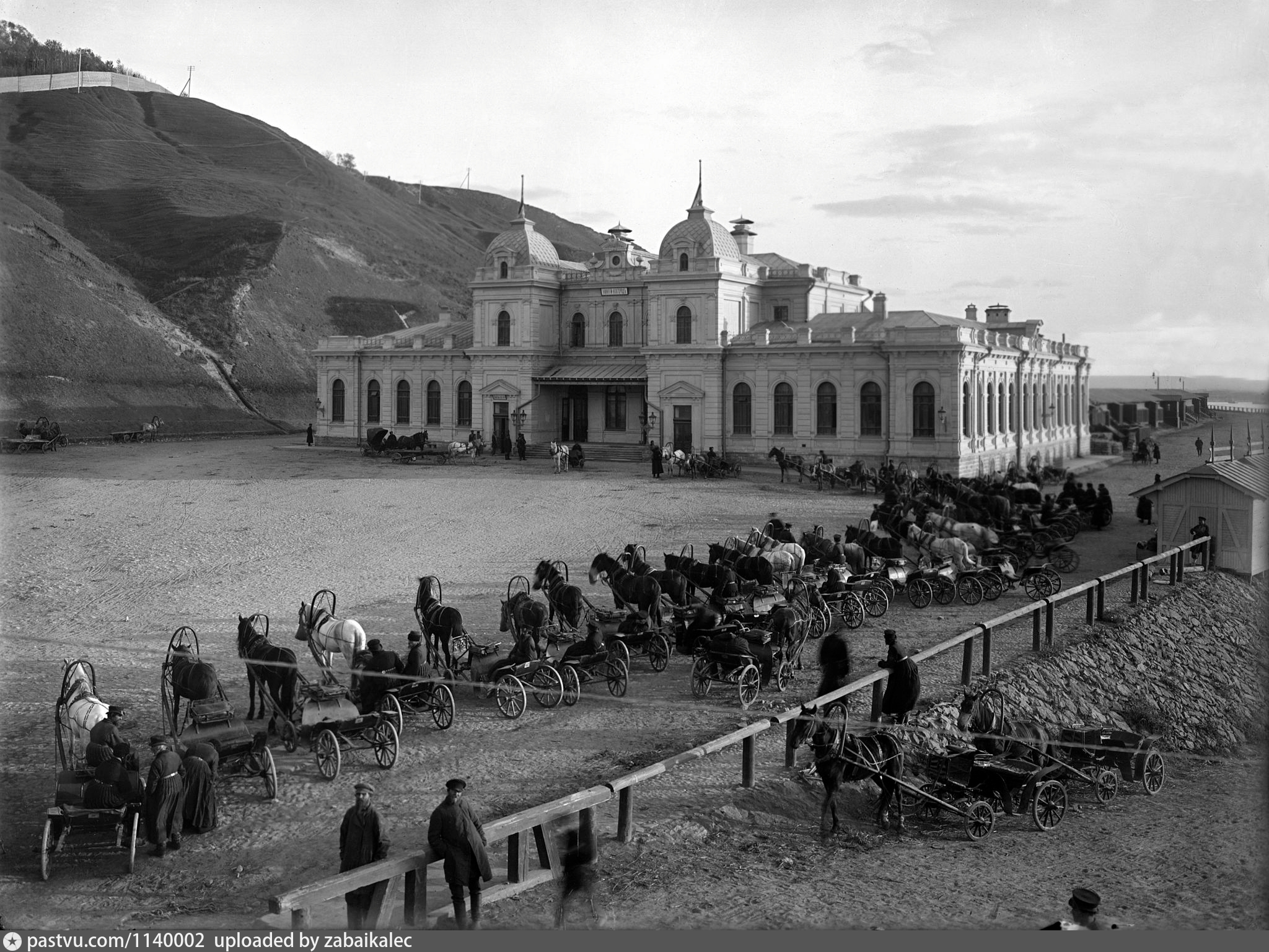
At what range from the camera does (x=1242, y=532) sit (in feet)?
77.2

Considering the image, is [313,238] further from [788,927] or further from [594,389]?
[788,927]

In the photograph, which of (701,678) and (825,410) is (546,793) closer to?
(701,678)

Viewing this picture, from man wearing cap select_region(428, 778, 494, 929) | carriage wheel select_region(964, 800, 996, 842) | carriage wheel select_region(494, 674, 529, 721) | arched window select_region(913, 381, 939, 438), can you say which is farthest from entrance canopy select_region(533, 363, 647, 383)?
man wearing cap select_region(428, 778, 494, 929)

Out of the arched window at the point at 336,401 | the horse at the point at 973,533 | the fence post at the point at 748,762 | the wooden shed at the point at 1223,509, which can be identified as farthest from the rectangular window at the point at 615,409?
the fence post at the point at 748,762

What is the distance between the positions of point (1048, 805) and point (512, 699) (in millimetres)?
5992

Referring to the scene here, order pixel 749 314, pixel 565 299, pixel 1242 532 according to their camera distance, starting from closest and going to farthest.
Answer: pixel 1242 532 → pixel 749 314 → pixel 565 299

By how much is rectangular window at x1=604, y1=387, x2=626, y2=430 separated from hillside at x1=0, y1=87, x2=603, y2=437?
88.8 ft

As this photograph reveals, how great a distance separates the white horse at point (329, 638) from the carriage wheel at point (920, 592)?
9919mm

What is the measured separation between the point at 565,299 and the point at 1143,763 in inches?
1509

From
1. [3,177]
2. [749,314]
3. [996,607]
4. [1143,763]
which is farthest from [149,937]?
[3,177]

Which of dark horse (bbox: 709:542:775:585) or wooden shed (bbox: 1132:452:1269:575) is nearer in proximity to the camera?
dark horse (bbox: 709:542:775:585)

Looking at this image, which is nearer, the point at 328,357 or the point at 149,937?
the point at 149,937

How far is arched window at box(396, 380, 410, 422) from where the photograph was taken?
5016 centimetres

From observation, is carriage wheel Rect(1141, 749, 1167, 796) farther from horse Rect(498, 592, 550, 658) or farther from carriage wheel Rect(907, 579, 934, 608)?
horse Rect(498, 592, 550, 658)
